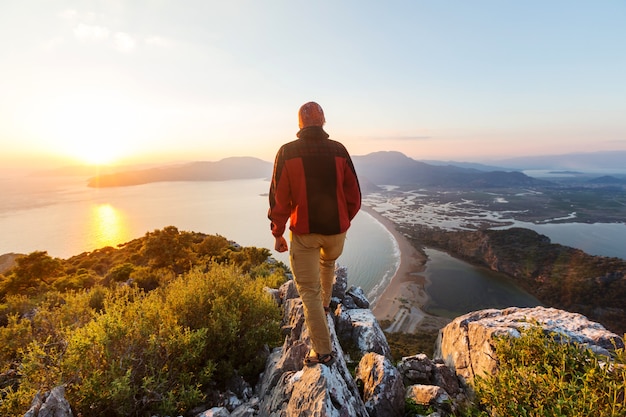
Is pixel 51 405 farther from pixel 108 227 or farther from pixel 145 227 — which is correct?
pixel 108 227

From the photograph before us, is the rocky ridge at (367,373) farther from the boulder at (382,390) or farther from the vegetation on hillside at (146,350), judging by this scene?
the vegetation on hillside at (146,350)

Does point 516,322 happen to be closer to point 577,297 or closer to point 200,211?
point 577,297

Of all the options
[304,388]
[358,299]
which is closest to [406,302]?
[358,299]

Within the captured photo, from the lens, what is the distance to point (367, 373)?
468 centimetres

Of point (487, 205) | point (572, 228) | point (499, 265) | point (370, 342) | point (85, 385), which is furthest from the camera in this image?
point (487, 205)

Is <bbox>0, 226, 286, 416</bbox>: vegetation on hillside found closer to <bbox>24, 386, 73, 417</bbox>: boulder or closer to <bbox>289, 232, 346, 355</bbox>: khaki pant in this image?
<bbox>24, 386, 73, 417</bbox>: boulder

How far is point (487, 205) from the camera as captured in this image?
15950cm

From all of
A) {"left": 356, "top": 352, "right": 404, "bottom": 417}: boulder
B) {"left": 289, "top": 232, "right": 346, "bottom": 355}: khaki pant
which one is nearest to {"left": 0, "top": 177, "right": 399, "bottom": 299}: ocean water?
{"left": 356, "top": 352, "right": 404, "bottom": 417}: boulder

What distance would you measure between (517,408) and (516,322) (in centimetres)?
380

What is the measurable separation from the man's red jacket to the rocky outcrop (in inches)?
144

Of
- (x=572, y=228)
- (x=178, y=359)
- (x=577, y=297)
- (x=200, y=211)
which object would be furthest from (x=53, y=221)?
(x=572, y=228)

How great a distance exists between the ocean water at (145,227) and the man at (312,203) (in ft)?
168

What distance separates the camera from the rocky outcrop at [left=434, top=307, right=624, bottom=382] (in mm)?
4738

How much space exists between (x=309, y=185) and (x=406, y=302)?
5159cm
